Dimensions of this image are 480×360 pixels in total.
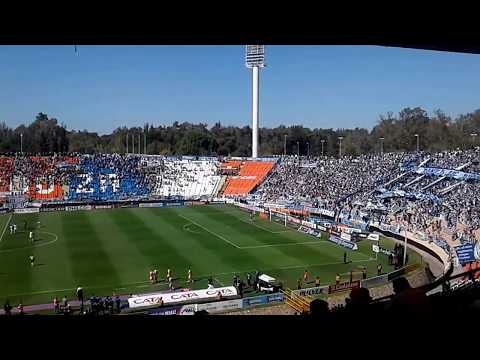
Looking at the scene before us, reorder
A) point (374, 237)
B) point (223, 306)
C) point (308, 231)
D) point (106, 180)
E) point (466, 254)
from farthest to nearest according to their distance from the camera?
point (106, 180) < point (308, 231) < point (374, 237) < point (466, 254) < point (223, 306)

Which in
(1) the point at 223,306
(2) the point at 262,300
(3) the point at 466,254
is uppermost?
(3) the point at 466,254

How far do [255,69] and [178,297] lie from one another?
53.8 m

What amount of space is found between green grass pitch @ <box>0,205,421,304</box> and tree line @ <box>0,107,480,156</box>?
146 feet

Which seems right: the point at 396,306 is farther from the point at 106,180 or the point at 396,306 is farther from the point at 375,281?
the point at 106,180

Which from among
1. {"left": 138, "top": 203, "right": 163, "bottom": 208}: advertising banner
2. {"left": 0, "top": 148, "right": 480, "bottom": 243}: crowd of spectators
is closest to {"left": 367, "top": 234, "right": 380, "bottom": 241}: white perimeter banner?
{"left": 0, "top": 148, "right": 480, "bottom": 243}: crowd of spectators

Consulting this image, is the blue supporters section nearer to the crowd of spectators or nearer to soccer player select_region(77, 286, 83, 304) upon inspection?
the crowd of spectators

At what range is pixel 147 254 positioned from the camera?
87.4ft

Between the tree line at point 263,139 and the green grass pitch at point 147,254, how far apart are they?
146ft

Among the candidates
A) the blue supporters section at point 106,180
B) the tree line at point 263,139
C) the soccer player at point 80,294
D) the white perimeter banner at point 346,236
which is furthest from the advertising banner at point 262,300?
the tree line at point 263,139

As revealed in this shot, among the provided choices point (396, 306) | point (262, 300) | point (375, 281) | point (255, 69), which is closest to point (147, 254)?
point (262, 300)
